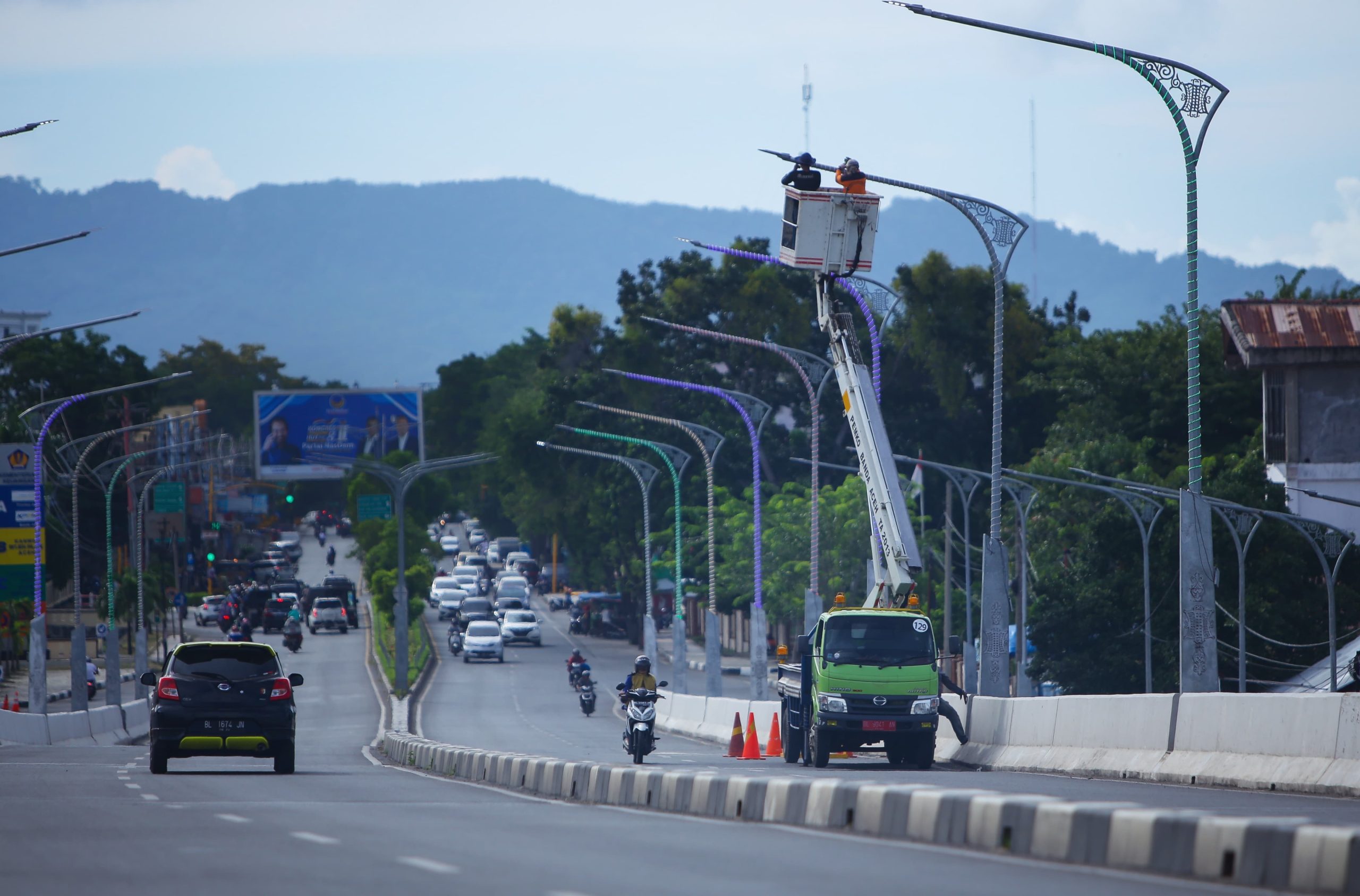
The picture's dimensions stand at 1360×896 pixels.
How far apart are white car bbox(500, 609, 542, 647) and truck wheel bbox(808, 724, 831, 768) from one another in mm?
65684

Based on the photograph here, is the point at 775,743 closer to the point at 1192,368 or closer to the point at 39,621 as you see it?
the point at 1192,368

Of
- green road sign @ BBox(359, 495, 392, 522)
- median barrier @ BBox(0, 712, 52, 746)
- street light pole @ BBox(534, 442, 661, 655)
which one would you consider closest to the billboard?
green road sign @ BBox(359, 495, 392, 522)

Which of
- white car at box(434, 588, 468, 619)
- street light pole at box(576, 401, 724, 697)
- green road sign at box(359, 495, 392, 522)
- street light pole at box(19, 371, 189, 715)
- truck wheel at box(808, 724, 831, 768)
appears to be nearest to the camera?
truck wheel at box(808, 724, 831, 768)

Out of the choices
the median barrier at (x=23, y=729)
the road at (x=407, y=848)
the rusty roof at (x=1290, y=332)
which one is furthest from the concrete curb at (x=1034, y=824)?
the rusty roof at (x=1290, y=332)

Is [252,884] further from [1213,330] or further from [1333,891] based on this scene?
[1213,330]

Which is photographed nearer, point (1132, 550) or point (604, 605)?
point (1132, 550)

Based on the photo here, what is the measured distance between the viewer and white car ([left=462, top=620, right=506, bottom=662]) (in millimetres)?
84312

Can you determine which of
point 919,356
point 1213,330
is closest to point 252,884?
point 1213,330

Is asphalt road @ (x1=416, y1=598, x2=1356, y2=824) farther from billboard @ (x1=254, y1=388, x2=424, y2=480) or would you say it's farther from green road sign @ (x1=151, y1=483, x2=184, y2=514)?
green road sign @ (x1=151, y1=483, x2=184, y2=514)

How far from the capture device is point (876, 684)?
26781mm

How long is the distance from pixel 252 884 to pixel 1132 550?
163ft

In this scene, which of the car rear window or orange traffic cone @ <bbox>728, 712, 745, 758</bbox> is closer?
the car rear window

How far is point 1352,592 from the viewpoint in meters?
53.1

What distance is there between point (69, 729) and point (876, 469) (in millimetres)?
22302
